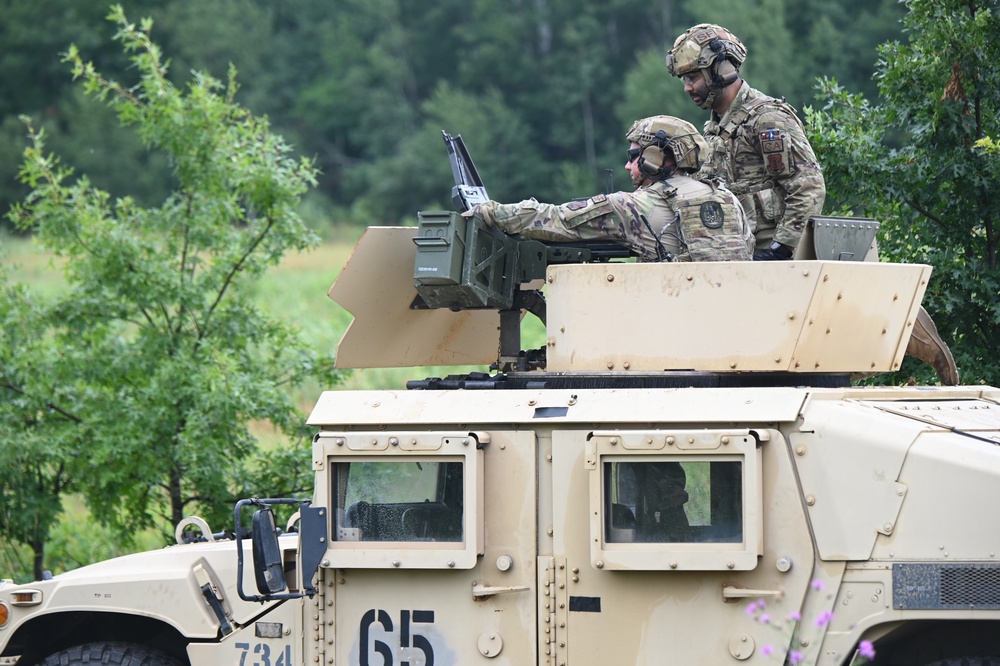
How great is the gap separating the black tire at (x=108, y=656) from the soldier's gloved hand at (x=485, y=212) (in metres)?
2.33

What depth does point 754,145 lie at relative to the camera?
698cm

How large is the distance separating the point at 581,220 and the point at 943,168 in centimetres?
314

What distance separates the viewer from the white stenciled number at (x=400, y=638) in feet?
18.3

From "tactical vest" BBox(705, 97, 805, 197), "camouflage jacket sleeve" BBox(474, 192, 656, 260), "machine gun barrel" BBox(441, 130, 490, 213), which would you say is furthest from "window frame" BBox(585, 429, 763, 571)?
"tactical vest" BBox(705, 97, 805, 197)

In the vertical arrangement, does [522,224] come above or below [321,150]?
below

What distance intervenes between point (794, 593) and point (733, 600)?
0.23 m

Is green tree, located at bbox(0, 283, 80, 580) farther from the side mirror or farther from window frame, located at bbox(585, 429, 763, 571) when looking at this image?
window frame, located at bbox(585, 429, 763, 571)

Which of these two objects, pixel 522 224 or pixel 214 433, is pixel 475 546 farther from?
pixel 214 433

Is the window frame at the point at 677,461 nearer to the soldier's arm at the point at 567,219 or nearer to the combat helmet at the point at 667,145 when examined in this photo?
the soldier's arm at the point at 567,219

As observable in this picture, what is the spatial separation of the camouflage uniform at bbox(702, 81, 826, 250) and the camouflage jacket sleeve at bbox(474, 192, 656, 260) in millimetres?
831

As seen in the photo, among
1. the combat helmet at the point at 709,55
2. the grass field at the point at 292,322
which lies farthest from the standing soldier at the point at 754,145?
the grass field at the point at 292,322

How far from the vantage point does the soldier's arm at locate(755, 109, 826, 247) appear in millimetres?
6781

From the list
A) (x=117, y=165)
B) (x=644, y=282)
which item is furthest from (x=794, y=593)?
(x=117, y=165)

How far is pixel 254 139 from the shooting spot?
425 inches
